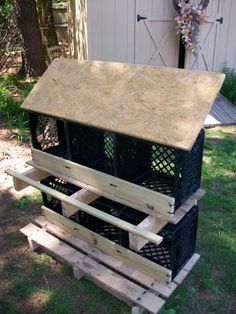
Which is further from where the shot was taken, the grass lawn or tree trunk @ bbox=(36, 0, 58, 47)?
tree trunk @ bbox=(36, 0, 58, 47)

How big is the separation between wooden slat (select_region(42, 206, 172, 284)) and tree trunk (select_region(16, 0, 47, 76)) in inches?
205

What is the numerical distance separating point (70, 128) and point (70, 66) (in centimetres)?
56

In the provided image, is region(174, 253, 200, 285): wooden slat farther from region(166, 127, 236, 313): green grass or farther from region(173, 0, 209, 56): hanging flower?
region(173, 0, 209, 56): hanging flower

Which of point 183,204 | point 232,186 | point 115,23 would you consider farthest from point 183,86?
point 115,23

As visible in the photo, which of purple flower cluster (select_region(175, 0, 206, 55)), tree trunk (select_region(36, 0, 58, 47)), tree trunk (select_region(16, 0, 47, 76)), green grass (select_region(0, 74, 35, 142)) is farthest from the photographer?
tree trunk (select_region(36, 0, 58, 47))

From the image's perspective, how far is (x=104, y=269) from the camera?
8.66ft

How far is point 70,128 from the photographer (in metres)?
2.67

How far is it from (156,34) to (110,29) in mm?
1104

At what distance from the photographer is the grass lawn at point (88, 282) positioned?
256 cm

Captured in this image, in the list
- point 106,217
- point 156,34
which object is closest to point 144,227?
point 106,217

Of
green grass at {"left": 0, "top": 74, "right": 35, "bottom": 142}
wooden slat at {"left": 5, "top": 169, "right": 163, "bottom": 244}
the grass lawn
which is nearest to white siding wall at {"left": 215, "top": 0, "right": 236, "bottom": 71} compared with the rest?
green grass at {"left": 0, "top": 74, "right": 35, "bottom": 142}

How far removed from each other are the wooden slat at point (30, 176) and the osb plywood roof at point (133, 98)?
540 millimetres

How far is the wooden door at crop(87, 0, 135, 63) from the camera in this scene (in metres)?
6.39

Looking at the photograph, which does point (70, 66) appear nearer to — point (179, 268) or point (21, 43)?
point (179, 268)
